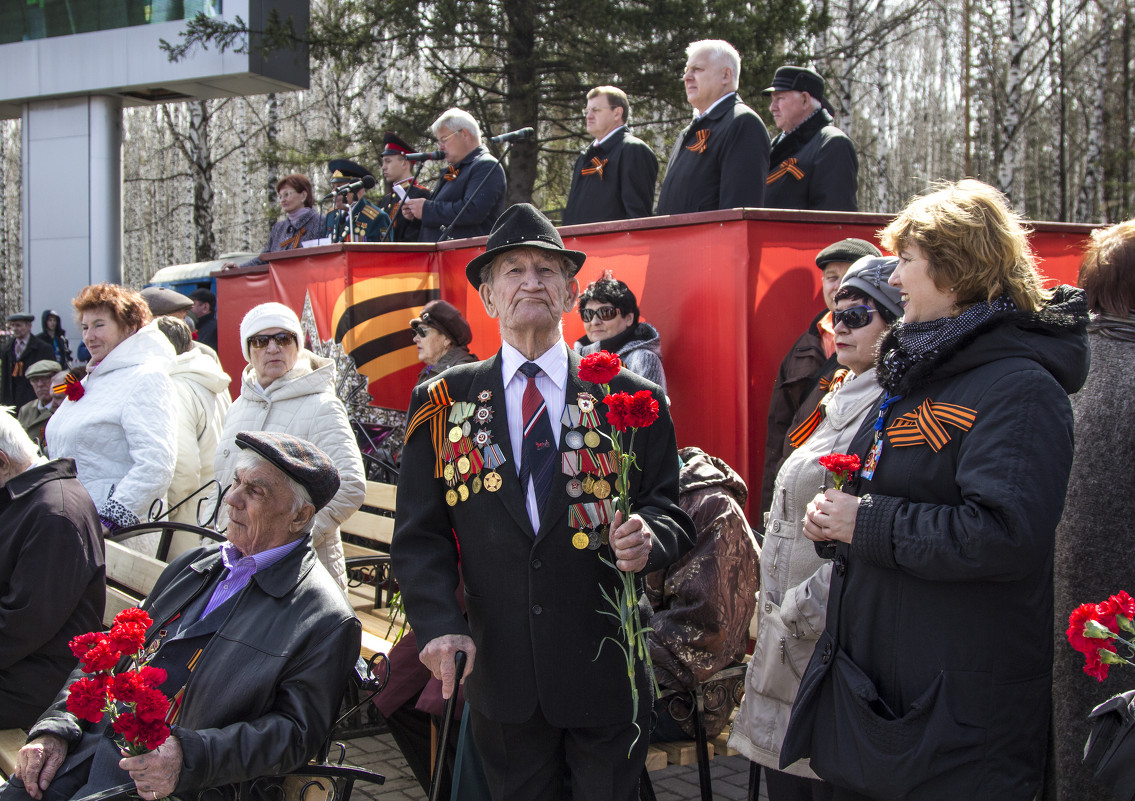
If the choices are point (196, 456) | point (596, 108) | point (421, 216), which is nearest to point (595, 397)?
point (196, 456)

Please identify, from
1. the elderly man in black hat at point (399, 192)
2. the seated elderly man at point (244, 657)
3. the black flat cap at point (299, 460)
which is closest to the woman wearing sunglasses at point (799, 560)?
the seated elderly man at point (244, 657)

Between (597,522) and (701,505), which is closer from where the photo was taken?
(597,522)

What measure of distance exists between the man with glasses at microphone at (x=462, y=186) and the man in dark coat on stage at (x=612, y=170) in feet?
3.29

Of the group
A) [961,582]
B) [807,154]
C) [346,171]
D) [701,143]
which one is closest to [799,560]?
[961,582]

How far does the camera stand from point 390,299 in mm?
7426

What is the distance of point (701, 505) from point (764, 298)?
1771 mm

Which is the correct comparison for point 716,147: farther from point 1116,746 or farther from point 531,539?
point 1116,746

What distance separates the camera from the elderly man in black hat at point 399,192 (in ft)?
27.1

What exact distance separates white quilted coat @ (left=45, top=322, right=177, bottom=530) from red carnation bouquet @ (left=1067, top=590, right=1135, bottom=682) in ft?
12.9

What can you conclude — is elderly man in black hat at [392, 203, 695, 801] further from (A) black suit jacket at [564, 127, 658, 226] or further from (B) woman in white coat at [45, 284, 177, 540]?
(A) black suit jacket at [564, 127, 658, 226]

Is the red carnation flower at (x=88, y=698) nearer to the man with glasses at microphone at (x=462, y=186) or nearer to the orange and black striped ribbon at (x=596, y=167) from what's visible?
the orange and black striped ribbon at (x=596, y=167)

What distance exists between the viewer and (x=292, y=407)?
423 centimetres

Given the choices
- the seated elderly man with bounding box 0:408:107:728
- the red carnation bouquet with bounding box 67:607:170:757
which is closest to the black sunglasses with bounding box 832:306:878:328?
the red carnation bouquet with bounding box 67:607:170:757

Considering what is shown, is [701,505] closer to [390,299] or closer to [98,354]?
[98,354]
